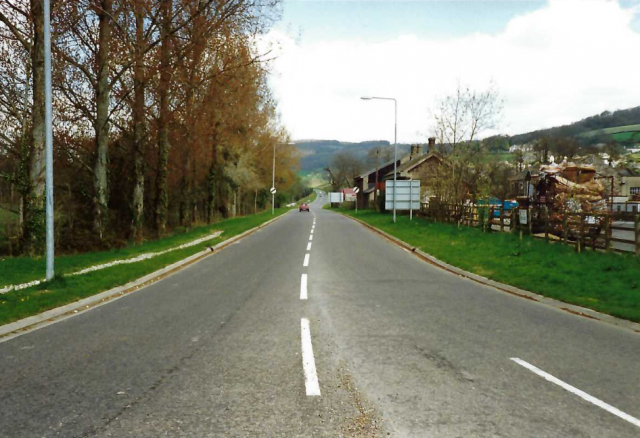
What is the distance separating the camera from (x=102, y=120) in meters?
18.2

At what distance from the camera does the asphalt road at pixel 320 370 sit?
3.70m

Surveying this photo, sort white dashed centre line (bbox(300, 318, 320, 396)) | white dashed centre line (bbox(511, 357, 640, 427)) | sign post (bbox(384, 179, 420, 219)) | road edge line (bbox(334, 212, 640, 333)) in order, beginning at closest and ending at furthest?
1. white dashed centre line (bbox(511, 357, 640, 427))
2. white dashed centre line (bbox(300, 318, 320, 396))
3. road edge line (bbox(334, 212, 640, 333))
4. sign post (bbox(384, 179, 420, 219))

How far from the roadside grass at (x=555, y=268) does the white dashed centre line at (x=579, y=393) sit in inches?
141

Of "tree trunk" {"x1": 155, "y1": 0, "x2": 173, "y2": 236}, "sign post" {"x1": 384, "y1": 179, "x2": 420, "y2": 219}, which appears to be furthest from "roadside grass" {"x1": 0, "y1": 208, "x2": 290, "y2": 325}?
"sign post" {"x1": 384, "y1": 179, "x2": 420, "y2": 219}

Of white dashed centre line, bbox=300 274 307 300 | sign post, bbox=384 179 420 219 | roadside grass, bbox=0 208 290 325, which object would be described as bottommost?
white dashed centre line, bbox=300 274 307 300

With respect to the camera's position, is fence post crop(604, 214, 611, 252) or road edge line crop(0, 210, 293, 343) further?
fence post crop(604, 214, 611, 252)

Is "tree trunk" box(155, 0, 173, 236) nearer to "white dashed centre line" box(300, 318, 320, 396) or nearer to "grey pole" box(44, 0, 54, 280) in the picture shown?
"grey pole" box(44, 0, 54, 280)

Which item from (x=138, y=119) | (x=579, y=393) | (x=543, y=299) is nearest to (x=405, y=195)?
(x=138, y=119)

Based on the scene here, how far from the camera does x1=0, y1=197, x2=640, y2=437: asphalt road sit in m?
3.70

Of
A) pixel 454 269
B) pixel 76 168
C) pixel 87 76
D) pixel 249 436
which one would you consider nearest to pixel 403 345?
pixel 249 436

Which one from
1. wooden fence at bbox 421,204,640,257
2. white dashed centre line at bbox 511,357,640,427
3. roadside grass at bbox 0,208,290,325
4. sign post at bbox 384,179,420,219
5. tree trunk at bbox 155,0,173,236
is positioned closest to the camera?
white dashed centre line at bbox 511,357,640,427

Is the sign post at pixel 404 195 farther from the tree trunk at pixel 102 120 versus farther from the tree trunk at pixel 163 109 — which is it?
the tree trunk at pixel 102 120

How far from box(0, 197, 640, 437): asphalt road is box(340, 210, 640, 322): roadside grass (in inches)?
50.8

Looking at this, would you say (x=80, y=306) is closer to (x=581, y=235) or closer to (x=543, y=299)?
(x=543, y=299)
